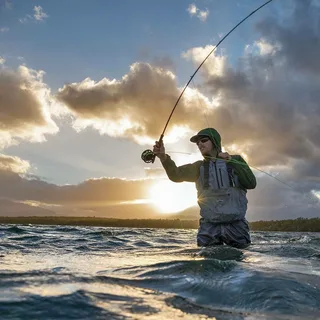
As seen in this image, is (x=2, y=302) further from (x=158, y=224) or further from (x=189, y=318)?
(x=158, y=224)

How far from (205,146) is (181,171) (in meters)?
0.80

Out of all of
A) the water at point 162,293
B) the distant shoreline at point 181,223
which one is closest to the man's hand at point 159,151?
the water at point 162,293

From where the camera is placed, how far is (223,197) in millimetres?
8672

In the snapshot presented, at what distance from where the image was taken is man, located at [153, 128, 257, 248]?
8.64m

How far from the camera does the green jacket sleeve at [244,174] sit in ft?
28.4

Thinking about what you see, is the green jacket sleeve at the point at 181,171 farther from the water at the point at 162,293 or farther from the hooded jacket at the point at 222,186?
the water at the point at 162,293

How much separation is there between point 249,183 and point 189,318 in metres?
5.87

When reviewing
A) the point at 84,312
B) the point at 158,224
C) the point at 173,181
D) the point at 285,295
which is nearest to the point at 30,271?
the point at 84,312

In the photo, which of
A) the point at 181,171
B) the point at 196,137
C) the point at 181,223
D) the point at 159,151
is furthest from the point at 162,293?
the point at 181,223

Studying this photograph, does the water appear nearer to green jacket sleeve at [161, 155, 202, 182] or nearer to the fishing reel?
green jacket sleeve at [161, 155, 202, 182]

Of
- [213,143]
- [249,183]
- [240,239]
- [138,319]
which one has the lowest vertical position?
[138,319]

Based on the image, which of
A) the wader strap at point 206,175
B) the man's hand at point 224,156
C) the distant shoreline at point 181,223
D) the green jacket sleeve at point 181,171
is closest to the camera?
the man's hand at point 224,156

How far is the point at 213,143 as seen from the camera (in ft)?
30.2

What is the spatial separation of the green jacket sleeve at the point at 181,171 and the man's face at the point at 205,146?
0.91 ft
